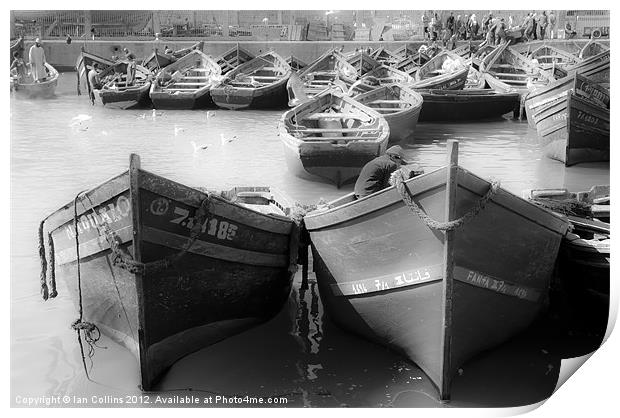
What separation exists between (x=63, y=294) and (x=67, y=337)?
1100 mm

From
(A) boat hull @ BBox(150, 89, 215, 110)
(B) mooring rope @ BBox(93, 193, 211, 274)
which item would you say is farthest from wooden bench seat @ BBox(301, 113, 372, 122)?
(A) boat hull @ BBox(150, 89, 215, 110)

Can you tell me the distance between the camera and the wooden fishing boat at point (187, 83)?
22078 mm

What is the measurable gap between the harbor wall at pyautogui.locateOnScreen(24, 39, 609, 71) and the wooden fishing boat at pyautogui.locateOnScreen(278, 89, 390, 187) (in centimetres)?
851

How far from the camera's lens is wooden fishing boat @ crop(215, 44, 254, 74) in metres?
26.1

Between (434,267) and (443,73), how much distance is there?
60.5 feet

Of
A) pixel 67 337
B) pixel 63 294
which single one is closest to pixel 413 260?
pixel 67 337

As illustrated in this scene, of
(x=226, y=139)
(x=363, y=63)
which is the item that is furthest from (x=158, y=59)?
(x=226, y=139)

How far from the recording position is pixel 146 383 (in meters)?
6.12

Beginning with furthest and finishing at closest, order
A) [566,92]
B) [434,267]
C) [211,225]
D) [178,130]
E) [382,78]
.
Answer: [382,78], [178,130], [566,92], [211,225], [434,267]

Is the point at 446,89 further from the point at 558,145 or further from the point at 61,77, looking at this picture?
the point at 61,77

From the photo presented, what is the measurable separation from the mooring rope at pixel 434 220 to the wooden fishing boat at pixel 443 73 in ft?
47.1

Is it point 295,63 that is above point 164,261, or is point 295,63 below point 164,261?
above

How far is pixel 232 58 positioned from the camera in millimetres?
27219

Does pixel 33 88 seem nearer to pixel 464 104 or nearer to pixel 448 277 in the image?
pixel 464 104
